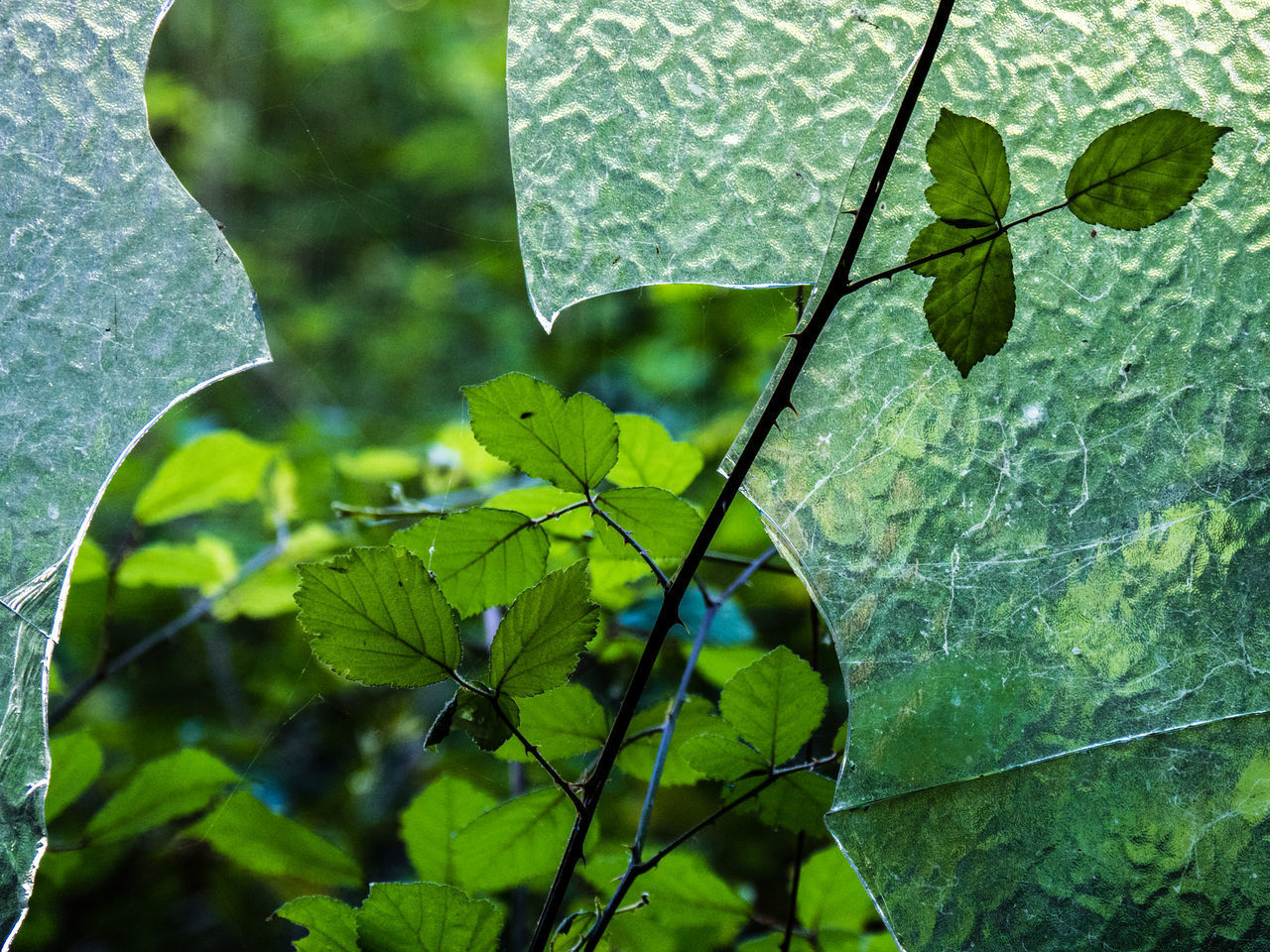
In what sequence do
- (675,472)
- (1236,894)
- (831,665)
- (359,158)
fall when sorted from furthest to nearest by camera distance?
(359,158), (831,665), (675,472), (1236,894)

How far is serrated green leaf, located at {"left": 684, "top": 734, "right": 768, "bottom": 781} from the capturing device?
30cm

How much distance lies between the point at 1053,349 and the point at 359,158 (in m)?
1.04

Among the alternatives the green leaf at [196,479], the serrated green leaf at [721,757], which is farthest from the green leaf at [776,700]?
the green leaf at [196,479]

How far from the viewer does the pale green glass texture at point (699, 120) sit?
29cm

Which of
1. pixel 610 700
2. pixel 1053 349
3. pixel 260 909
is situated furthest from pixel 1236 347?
pixel 260 909

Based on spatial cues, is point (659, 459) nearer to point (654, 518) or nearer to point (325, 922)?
point (654, 518)

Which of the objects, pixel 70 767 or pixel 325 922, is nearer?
pixel 325 922

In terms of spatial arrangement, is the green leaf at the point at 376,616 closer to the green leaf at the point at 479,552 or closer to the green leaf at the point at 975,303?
the green leaf at the point at 479,552

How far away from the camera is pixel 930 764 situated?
0.28 metres

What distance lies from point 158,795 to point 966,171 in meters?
0.51

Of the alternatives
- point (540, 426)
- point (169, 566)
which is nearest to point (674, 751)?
point (540, 426)

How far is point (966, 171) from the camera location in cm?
23

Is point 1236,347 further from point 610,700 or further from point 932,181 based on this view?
point 610,700

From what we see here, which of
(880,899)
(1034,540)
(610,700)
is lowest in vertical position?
(610,700)
